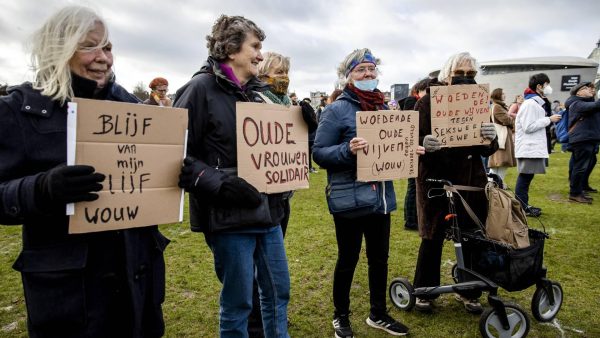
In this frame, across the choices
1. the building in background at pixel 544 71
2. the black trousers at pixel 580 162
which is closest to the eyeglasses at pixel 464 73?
the black trousers at pixel 580 162

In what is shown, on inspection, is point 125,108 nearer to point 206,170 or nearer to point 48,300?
point 206,170

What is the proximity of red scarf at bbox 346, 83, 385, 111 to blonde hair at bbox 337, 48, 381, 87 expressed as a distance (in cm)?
10

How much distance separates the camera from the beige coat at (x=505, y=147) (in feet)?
20.3

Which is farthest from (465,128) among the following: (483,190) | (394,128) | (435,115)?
(394,128)

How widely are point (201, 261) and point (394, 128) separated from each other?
3032 millimetres

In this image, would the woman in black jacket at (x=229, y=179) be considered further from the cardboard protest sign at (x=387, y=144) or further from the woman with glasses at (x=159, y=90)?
the woman with glasses at (x=159, y=90)

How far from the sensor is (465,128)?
10.3 feet

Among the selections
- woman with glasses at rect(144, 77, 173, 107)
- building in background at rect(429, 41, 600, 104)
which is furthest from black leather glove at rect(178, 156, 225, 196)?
building in background at rect(429, 41, 600, 104)

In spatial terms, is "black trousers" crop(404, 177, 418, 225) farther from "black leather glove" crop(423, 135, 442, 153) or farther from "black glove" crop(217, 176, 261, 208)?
"black glove" crop(217, 176, 261, 208)

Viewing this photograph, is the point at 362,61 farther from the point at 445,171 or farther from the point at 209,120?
the point at 209,120

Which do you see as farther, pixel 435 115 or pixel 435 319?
pixel 435 319

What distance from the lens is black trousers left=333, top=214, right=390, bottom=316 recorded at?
2.93 meters

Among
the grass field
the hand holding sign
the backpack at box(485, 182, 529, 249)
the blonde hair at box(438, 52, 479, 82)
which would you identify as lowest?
the grass field

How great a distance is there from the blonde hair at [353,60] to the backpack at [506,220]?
1416 mm
